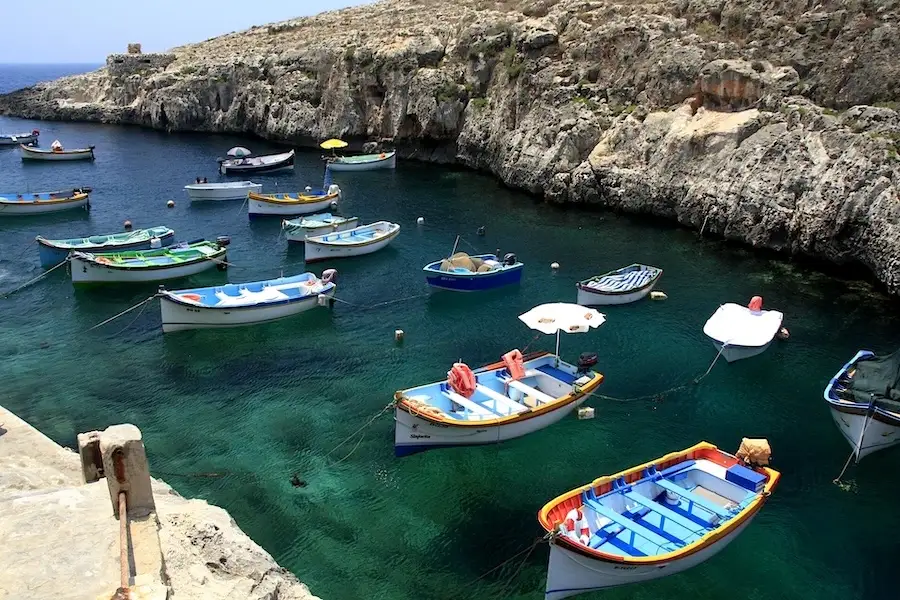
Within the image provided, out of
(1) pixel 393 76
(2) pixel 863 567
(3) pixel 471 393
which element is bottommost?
(2) pixel 863 567

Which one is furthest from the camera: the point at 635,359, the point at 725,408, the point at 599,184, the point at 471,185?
the point at 471,185

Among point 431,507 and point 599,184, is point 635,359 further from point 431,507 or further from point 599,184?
point 599,184

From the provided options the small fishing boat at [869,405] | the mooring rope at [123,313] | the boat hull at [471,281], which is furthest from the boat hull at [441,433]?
the mooring rope at [123,313]

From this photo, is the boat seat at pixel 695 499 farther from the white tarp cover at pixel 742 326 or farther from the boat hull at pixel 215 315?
the boat hull at pixel 215 315

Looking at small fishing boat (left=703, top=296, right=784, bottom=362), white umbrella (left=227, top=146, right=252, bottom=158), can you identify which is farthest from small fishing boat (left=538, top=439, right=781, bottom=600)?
white umbrella (left=227, top=146, right=252, bottom=158)

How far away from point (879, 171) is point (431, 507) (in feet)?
106

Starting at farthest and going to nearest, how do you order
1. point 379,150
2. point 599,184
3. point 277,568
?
point 379,150 → point 599,184 → point 277,568

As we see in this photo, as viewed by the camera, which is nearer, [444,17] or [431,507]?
[431,507]

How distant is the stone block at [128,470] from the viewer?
12281 millimetres

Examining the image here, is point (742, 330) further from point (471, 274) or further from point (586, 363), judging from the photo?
point (471, 274)

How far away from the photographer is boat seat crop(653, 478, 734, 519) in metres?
19.4

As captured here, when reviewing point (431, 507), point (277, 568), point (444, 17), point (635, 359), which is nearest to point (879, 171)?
point (635, 359)

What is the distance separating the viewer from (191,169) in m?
69.9

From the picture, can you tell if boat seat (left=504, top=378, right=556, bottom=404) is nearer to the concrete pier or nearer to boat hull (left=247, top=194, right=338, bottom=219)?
the concrete pier
